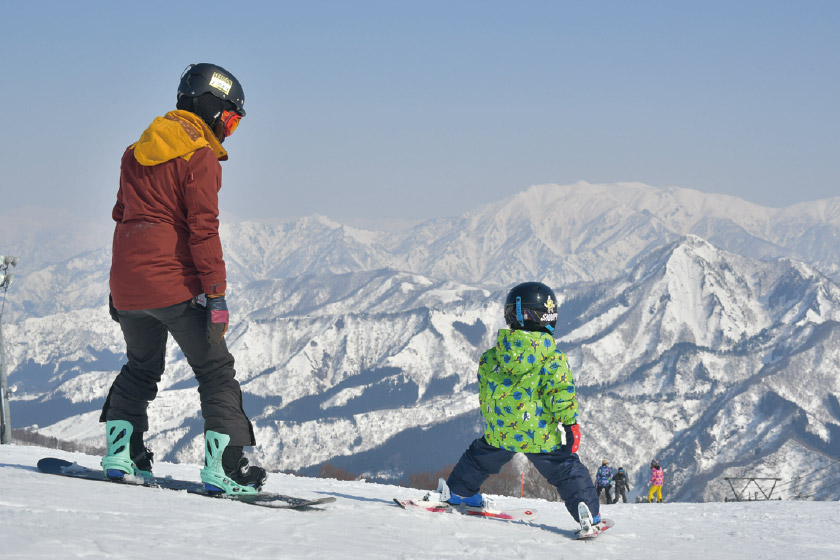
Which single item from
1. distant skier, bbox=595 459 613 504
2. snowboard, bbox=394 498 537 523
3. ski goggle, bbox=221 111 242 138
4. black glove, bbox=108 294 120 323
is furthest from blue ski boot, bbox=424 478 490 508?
distant skier, bbox=595 459 613 504

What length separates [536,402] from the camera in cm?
721

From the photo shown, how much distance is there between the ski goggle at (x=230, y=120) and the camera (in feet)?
23.5

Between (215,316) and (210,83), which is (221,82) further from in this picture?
(215,316)

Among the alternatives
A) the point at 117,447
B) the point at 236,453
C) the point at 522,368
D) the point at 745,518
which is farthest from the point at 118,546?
the point at 745,518

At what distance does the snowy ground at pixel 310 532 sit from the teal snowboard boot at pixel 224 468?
26 cm

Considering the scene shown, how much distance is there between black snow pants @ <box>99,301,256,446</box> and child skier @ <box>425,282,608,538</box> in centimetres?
208

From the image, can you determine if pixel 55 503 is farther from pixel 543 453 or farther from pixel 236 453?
pixel 543 453

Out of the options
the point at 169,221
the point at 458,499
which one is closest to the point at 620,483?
the point at 458,499

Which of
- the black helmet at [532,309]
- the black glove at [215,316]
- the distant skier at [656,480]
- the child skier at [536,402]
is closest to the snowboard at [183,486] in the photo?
the black glove at [215,316]

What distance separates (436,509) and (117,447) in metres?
2.89

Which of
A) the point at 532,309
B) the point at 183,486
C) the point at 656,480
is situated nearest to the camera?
the point at 532,309

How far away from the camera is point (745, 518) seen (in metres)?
9.67

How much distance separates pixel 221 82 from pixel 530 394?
3662 millimetres

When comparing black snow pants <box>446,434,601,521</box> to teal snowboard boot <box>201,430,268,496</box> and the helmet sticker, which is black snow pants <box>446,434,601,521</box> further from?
the helmet sticker
